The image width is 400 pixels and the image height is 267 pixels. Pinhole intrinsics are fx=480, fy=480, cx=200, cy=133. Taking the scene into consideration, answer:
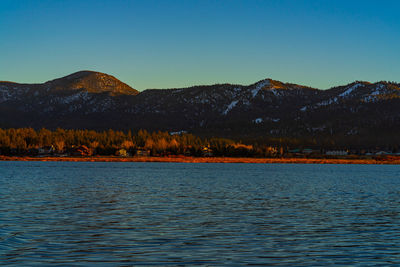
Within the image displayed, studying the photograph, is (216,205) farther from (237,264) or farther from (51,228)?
(237,264)

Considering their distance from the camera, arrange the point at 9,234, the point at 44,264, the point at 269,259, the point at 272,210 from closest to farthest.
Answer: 1. the point at 44,264
2. the point at 269,259
3. the point at 9,234
4. the point at 272,210

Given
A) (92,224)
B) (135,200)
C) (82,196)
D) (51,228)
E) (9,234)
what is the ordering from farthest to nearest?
(82,196), (135,200), (92,224), (51,228), (9,234)

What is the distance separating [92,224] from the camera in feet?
105

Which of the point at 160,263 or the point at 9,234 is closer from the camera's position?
the point at 160,263

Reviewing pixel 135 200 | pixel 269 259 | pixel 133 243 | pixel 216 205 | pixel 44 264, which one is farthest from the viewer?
pixel 135 200

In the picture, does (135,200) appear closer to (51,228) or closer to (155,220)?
(155,220)

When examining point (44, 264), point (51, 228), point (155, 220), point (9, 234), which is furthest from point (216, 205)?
point (44, 264)

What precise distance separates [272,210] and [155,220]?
1193cm

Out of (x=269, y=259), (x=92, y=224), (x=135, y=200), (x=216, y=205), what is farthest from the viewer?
(x=135, y=200)

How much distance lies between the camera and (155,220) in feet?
111

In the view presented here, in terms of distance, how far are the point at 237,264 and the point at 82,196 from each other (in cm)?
3331

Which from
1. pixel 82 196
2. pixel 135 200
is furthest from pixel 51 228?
pixel 82 196

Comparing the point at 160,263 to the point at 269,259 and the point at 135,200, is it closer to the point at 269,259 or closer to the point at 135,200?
the point at 269,259

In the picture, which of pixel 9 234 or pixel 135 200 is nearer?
pixel 9 234
